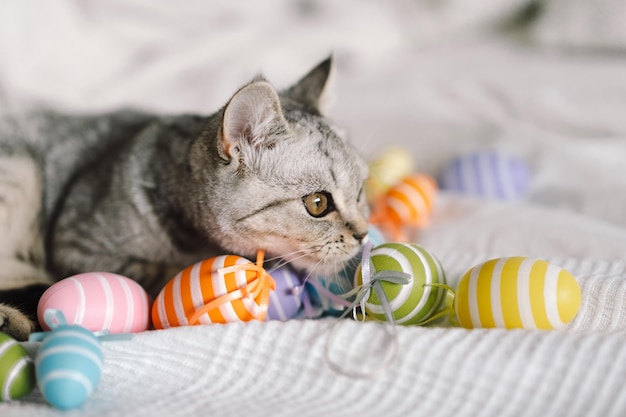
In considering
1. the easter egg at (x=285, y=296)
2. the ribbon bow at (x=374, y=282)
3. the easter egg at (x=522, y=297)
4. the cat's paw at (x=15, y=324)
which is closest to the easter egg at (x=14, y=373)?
the cat's paw at (x=15, y=324)

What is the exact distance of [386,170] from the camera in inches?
Answer: 70.2

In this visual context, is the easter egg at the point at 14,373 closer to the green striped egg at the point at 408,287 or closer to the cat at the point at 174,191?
the cat at the point at 174,191

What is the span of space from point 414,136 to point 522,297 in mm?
1260

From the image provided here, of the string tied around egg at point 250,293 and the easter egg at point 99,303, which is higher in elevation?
the string tied around egg at point 250,293

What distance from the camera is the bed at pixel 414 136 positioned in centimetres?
89

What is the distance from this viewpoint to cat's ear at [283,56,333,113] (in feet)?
4.82

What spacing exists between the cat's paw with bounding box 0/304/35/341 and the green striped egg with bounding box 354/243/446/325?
646mm

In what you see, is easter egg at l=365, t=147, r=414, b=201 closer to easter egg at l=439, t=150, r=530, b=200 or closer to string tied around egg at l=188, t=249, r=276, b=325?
easter egg at l=439, t=150, r=530, b=200

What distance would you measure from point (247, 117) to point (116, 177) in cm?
48

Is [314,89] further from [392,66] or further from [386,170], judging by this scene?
[392,66]

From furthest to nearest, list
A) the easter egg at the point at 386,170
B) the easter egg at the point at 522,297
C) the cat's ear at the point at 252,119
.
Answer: the easter egg at the point at 386,170 < the cat's ear at the point at 252,119 < the easter egg at the point at 522,297

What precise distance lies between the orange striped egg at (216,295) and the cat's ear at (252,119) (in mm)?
241

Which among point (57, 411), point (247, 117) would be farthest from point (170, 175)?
point (57, 411)

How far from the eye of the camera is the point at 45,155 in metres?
1.64
